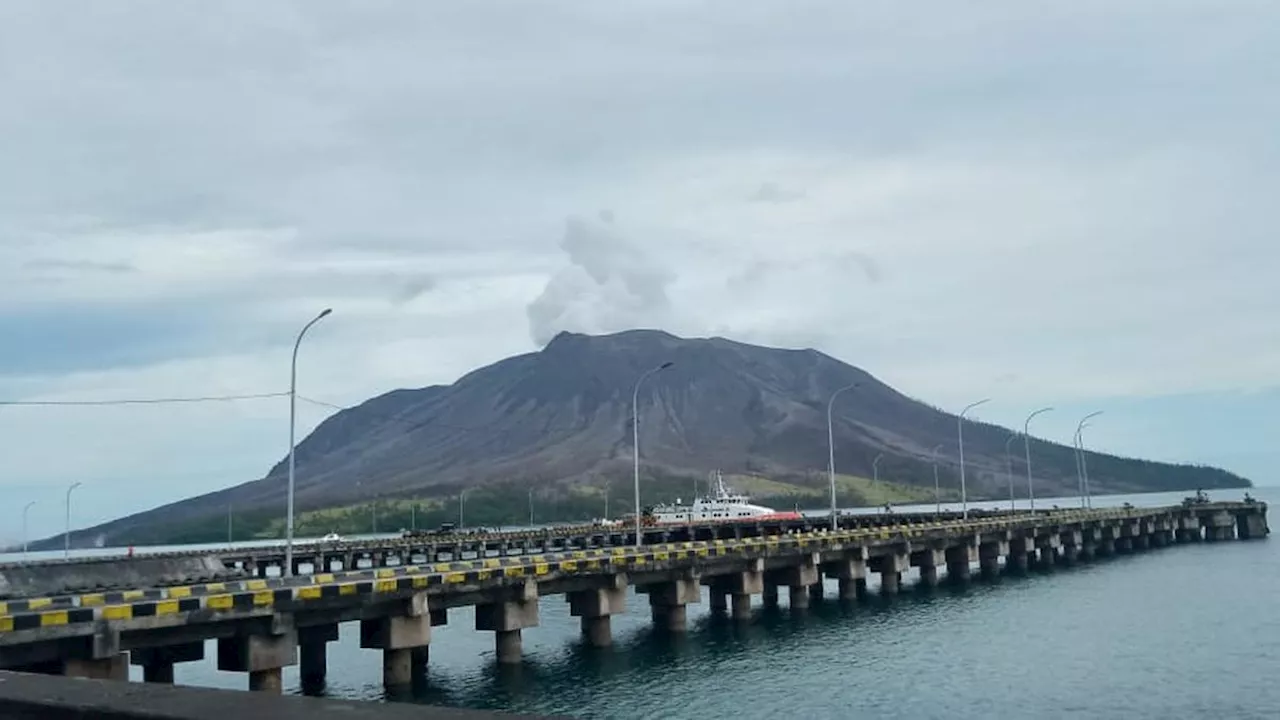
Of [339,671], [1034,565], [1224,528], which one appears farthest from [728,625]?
[1224,528]

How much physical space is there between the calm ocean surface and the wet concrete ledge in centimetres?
2517

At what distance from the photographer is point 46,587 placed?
53031mm

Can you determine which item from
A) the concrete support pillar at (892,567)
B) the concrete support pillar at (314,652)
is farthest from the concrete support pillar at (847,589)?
the concrete support pillar at (314,652)

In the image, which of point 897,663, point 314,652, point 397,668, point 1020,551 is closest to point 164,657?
point 397,668

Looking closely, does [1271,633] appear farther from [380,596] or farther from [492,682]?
[380,596]

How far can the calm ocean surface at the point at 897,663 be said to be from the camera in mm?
37812

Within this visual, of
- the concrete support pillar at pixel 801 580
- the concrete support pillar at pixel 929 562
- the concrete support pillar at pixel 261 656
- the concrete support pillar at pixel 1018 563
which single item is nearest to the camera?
the concrete support pillar at pixel 261 656

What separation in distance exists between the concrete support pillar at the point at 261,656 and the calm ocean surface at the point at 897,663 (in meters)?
4.87

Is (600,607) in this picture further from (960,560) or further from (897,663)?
(960,560)

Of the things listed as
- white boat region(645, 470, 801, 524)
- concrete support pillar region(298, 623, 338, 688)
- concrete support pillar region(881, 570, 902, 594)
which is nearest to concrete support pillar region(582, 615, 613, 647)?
concrete support pillar region(298, 623, 338, 688)

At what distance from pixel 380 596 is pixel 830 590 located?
172 ft

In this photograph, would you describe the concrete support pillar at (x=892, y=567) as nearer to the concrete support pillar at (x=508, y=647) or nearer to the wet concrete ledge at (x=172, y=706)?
the concrete support pillar at (x=508, y=647)

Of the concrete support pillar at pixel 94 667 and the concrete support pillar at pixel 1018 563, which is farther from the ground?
the concrete support pillar at pixel 94 667

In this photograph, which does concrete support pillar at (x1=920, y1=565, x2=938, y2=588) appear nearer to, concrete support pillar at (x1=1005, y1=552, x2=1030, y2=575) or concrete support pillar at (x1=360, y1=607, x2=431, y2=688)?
concrete support pillar at (x1=1005, y1=552, x2=1030, y2=575)
